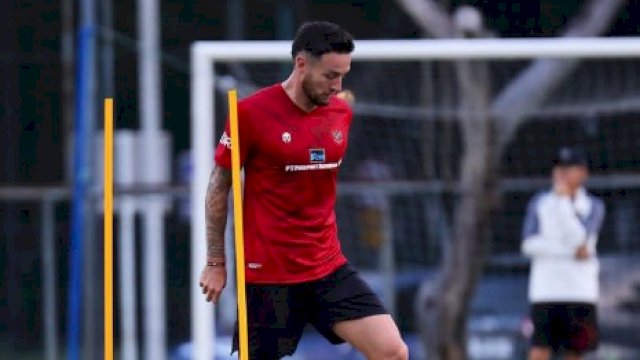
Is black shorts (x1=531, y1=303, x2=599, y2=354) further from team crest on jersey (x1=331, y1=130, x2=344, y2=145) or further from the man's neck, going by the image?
the man's neck

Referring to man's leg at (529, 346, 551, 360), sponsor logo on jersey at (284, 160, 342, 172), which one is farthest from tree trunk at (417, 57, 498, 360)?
sponsor logo on jersey at (284, 160, 342, 172)

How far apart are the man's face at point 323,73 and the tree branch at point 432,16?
5092 mm

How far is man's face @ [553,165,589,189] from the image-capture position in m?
11.0

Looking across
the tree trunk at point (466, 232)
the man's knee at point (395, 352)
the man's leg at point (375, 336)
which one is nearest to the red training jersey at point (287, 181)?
the man's leg at point (375, 336)

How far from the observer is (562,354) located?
11.7 metres

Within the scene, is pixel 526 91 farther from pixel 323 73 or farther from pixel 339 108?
pixel 323 73

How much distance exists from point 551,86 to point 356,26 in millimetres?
2550

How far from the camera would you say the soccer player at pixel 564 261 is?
36.2 ft

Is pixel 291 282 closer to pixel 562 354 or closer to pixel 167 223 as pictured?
pixel 562 354

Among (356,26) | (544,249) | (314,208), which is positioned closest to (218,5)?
(356,26)

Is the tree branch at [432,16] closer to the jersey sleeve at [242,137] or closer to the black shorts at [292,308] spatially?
the black shorts at [292,308]

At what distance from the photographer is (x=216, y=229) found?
7.34m

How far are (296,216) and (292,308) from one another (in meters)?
0.39

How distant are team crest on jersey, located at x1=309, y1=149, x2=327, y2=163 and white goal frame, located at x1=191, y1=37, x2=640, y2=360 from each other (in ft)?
9.45
